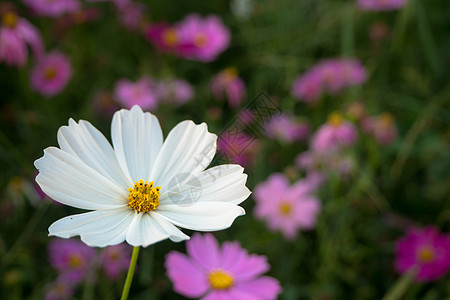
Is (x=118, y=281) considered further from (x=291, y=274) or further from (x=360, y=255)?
(x=360, y=255)

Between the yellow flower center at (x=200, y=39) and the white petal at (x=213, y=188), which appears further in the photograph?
the yellow flower center at (x=200, y=39)

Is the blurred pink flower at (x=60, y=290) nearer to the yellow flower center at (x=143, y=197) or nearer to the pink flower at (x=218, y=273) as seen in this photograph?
the pink flower at (x=218, y=273)

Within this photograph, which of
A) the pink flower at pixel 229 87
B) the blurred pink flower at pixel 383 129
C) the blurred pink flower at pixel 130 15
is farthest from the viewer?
the blurred pink flower at pixel 130 15

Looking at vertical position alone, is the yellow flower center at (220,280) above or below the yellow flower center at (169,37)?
below

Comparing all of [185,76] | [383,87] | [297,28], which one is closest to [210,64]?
[185,76]

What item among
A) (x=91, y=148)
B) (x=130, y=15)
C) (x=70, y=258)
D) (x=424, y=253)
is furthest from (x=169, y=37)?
(x=91, y=148)

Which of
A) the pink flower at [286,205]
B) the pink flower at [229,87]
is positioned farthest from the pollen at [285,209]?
the pink flower at [229,87]
